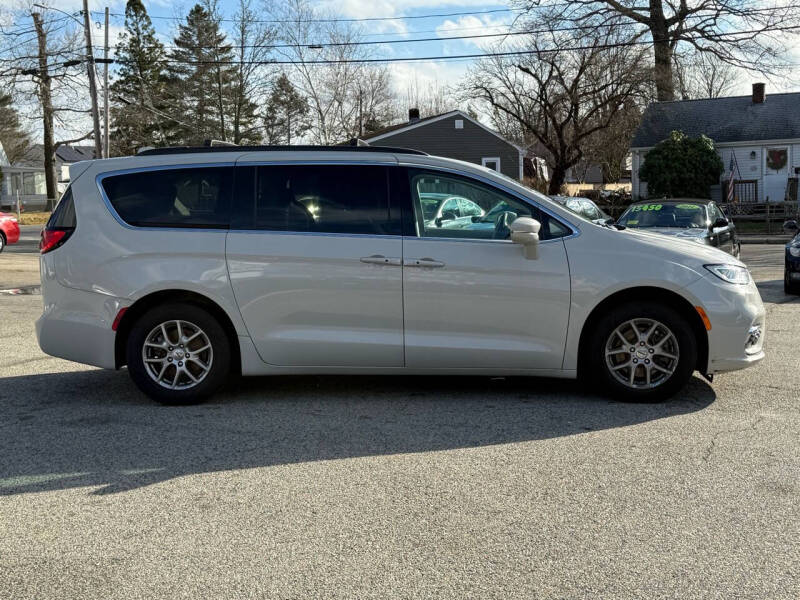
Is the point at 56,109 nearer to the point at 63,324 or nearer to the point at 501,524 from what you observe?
the point at 63,324

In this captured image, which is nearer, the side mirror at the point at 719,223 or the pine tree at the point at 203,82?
the side mirror at the point at 719,223

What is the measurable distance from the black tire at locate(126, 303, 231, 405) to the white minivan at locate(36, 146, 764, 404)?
10 millimetres

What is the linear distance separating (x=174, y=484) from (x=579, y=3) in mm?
41347

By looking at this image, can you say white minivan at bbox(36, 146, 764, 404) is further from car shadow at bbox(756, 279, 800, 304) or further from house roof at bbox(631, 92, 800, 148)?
house roof at bbox(631, 92, 800, 148)

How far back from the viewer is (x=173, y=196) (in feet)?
20.4

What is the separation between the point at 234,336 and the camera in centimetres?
618

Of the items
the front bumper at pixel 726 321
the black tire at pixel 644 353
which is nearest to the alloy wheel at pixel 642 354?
the black tire at pixel 644 353

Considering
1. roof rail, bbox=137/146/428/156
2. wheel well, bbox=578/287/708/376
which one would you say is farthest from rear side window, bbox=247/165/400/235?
wheel well, bbox=578/287/708/376

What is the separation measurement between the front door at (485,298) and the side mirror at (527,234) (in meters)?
0.06

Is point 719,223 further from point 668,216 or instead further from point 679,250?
point 679,250

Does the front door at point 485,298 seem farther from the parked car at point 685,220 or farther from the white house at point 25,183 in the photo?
the white house at point 25,183

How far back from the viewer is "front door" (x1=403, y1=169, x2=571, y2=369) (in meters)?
5.95

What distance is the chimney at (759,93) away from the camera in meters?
39.5

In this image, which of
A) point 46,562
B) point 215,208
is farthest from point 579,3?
point 46,562
